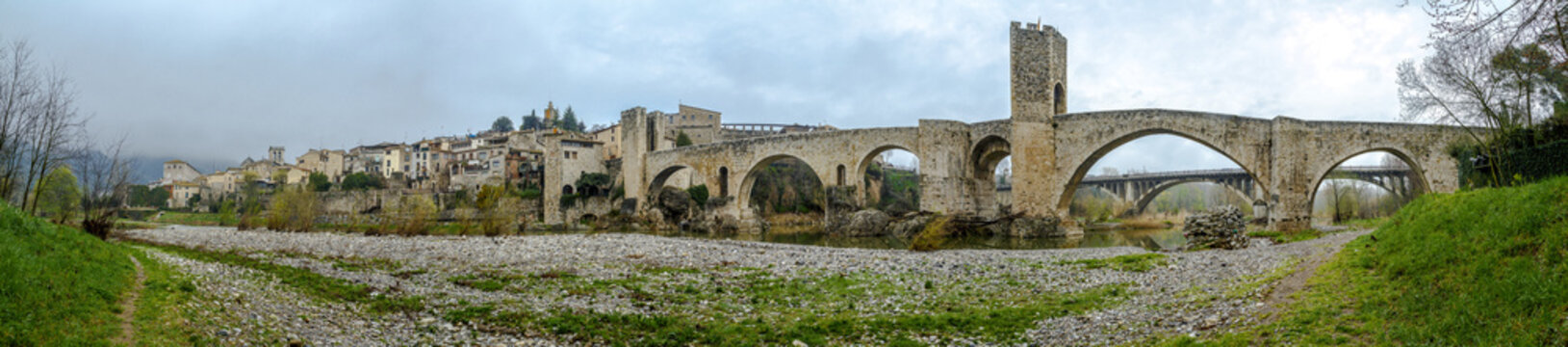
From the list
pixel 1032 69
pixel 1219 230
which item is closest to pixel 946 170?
pixel 1032 69

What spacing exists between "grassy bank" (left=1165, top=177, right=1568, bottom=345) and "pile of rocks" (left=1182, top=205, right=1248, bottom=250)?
359 inches

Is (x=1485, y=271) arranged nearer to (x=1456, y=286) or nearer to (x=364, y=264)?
(x=1456, y=286)

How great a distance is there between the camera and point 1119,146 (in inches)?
1249

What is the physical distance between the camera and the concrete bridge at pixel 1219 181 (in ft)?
119

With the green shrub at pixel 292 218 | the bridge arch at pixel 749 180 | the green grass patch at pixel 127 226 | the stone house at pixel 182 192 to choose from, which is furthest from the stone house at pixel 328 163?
the bridge arch at pixel 749 180

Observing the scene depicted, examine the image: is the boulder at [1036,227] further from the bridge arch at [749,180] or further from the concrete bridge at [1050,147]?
the bridge arch at [749,180]

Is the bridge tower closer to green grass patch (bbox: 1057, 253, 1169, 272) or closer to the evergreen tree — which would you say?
green grass patch (bbox: 1057, 253, 1169, 272)

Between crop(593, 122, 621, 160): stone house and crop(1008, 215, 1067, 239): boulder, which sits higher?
crop(593, 122, 621, 160): stone house

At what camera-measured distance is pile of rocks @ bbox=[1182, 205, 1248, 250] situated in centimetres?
1695

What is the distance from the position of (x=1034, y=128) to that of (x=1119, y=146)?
3.71m

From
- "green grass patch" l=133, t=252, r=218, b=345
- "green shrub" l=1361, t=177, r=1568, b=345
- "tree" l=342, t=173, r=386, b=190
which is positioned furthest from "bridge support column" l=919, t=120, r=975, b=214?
"tree" l=342, t=173, r=386, b=190

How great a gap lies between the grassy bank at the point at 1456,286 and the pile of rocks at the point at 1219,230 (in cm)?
911

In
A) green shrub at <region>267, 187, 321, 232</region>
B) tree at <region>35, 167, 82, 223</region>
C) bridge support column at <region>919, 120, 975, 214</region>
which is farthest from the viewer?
bridge support column at <region>919, 120, 975, 214</region>

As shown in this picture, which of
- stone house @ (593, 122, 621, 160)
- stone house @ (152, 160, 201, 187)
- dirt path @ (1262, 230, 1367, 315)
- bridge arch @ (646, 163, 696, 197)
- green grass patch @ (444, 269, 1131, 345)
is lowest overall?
green grass patch @ (444, 269, 1131, 345)
